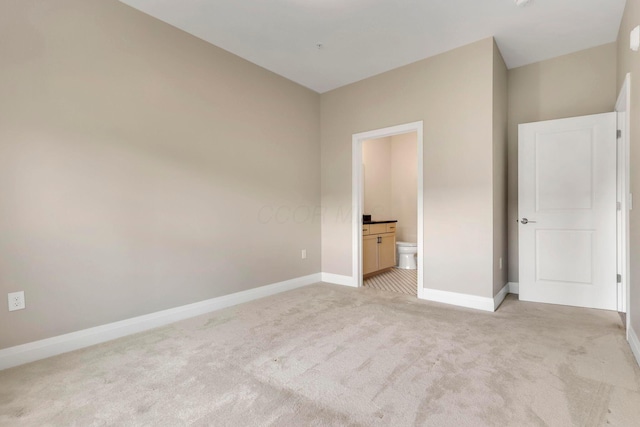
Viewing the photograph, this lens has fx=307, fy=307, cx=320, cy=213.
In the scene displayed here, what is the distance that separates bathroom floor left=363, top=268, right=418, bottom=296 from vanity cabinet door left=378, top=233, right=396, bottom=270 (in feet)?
0.51

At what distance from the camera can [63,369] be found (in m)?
1.93

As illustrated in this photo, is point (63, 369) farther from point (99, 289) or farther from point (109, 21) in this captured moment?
point (109, 21)

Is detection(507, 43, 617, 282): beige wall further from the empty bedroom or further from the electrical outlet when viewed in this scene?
the electrical outlet

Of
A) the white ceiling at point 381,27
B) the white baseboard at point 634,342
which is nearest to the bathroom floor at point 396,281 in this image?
the white baseboard at point 634,342

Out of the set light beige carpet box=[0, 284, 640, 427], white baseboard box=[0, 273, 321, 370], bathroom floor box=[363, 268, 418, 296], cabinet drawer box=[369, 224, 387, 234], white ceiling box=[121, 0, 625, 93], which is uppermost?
white ceiling box=[121, 0, 625, 93]

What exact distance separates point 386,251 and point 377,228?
50cm

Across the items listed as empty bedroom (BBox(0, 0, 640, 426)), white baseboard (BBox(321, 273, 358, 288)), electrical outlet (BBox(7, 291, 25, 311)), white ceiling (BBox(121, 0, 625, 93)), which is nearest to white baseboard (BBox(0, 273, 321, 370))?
empty bedroom (BBox(0, 0, 640, 426))

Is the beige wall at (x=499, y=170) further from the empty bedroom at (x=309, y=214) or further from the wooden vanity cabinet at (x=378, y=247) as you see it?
the wooden vanity cabinet at (x=378, y=247)

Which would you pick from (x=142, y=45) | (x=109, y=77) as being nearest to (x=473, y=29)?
(x=142, y=45)

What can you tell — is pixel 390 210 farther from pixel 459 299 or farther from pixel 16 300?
pixel 16 300

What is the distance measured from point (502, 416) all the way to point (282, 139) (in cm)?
334

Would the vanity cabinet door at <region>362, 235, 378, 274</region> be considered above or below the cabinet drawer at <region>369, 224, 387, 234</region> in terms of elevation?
below

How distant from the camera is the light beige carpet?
58.2 inches

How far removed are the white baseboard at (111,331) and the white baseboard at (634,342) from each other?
312cm
